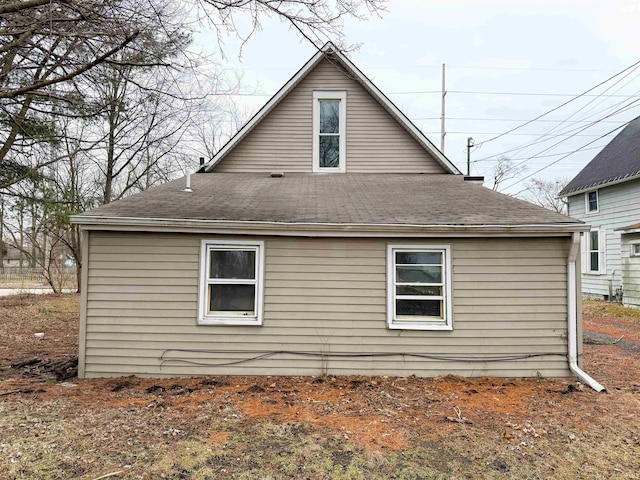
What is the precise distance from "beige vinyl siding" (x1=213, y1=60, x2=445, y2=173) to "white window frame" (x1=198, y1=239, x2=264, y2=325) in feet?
12.2

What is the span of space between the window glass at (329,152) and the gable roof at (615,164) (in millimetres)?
11369

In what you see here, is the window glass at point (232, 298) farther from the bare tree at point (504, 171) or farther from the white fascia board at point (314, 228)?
the bare tree at point (504, 171)

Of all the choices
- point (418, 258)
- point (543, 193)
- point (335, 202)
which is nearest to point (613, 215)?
point (418, 258)

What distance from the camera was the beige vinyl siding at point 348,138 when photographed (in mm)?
8953

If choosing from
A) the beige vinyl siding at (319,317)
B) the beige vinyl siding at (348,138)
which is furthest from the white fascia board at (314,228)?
the beige vinyl siding at (348,138)

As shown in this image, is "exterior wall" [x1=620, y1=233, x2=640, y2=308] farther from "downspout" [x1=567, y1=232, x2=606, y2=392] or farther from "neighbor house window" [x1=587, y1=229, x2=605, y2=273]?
"downspout" [x1=567, y1=232, x2=606, y2=392]

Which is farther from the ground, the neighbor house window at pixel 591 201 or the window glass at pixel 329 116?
the window glass at pixel 329 116

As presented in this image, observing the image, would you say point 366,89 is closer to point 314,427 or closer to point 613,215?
point 314,427

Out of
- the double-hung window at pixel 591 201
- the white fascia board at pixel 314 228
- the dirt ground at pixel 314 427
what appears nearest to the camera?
the dirt ground at pixel 314 427

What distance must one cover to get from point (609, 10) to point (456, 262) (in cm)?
1259

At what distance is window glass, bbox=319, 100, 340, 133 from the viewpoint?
9.02 m

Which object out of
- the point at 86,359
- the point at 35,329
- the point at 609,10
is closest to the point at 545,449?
the point at 86,359

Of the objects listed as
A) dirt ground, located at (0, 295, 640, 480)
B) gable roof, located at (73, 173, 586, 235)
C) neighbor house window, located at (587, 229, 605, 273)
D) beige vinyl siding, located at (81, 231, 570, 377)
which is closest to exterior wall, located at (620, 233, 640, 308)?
neighbor house window, located at (587, 229, 605, 273)

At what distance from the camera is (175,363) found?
18.7 ft
